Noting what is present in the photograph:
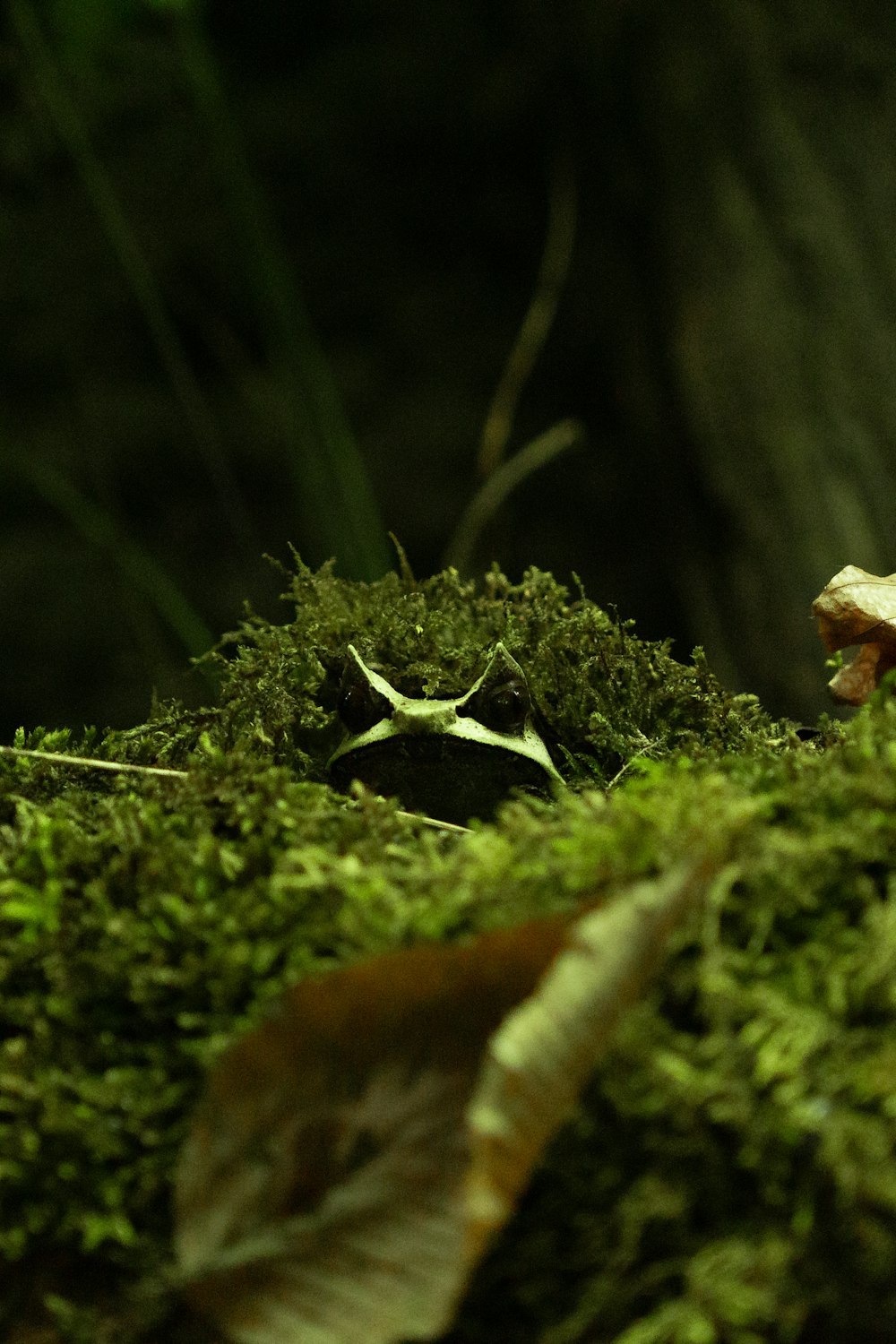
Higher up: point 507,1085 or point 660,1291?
point 507,1085

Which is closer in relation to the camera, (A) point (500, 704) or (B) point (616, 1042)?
(B) point (616, 1042)

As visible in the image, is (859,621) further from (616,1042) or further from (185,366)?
(185,366)

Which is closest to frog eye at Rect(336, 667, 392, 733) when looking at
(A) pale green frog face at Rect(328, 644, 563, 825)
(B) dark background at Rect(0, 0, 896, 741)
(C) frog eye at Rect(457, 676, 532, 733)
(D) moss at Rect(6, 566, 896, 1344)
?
(A) pale green frog face at Rect(328, 644, 563, 825)

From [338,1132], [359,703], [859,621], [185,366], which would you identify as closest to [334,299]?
[185,366]

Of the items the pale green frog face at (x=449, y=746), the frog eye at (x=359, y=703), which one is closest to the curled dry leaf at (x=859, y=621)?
the pale green frog face at (x=449, y=746)

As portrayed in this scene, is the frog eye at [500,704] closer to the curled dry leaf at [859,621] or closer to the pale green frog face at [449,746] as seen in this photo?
the pale green frog face at [449,746]

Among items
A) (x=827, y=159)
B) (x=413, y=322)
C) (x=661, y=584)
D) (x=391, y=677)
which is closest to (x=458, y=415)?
(x=413, y=322)

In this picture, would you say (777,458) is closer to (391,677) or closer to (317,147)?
(391,677)

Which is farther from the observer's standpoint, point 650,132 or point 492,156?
point 492,156
